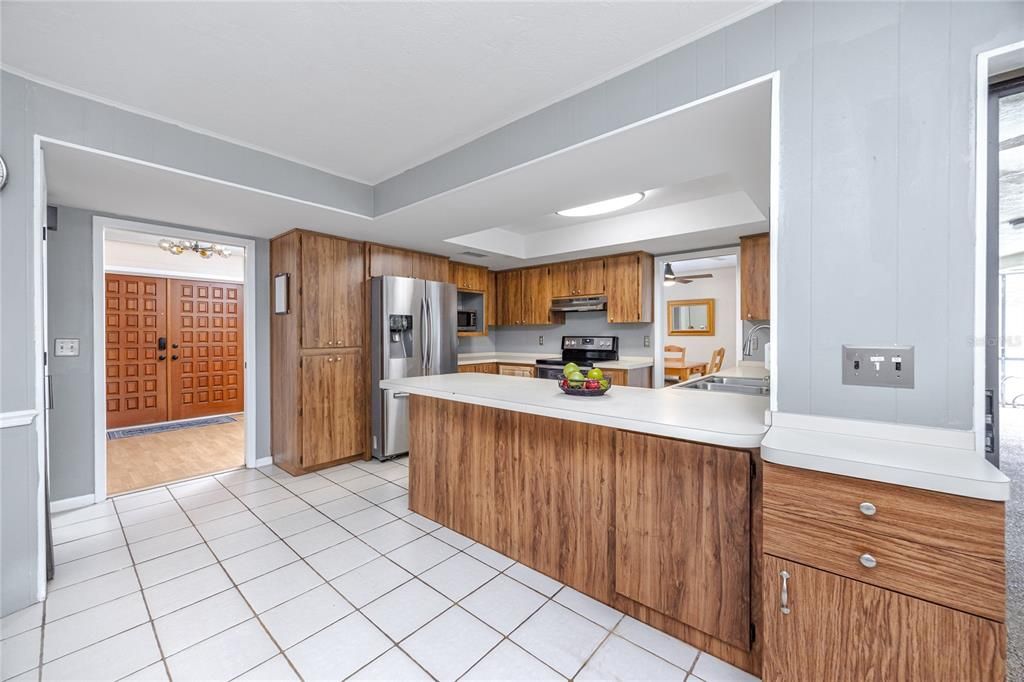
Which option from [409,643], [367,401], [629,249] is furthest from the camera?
[629,249]

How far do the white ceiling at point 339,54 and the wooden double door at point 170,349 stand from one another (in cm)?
385

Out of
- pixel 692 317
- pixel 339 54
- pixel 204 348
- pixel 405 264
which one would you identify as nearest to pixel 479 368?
pixel 405 264

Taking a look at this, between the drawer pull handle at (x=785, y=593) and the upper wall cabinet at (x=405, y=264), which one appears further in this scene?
the upper wall cabinet at (x=405, y=264)

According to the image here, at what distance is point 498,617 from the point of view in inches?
72.4

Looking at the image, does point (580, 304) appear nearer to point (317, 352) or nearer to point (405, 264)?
point (405, 264)

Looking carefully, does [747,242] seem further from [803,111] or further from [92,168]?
[92,168]

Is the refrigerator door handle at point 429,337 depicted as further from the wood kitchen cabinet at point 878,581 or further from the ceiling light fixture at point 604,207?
the wood kitchen cabinet at point 878,581

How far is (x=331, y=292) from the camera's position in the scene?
3.79 m

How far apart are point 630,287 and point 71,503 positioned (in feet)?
16.7

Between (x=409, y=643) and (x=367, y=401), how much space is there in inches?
106

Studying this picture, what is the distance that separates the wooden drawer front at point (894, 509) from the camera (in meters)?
0.97

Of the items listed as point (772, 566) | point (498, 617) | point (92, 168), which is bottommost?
point (498, 617)

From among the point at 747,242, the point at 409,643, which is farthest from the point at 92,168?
the point at 747,242

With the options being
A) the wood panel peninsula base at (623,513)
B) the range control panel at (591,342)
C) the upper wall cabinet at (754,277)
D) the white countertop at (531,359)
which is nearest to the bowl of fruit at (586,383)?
the wood panel peninsula base at (623,513)
